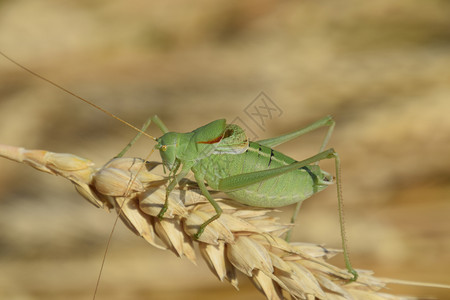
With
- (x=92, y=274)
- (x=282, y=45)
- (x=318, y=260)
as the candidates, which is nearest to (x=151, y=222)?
(x=318, y=260)

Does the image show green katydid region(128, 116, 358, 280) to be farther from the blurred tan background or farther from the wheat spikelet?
the blurred tan background

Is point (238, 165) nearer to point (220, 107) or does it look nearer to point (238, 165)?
point (238, 165)

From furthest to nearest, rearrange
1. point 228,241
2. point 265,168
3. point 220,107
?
point 220,107 < point 265,168 < point 228,241

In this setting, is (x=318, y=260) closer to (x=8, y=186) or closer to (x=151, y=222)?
(x=151, y=222)

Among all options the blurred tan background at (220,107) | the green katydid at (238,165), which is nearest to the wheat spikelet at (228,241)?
the green katydid at (238,165)

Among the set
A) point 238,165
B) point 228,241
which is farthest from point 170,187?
point 238,165
